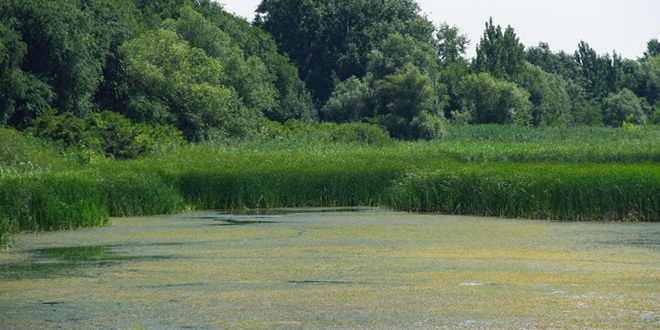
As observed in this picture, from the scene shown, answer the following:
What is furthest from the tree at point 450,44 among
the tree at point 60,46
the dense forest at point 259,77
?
the tree at point 60,46

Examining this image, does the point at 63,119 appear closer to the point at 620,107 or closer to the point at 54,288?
the point at 54,288

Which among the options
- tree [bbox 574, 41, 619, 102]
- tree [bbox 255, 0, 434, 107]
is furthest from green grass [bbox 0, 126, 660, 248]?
tree [bbox 574, 41, 619, 102]

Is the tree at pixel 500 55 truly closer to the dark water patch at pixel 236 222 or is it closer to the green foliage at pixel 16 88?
the green foliage at pixel 16 88

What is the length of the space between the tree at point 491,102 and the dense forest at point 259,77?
0.10m

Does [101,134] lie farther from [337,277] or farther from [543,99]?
[543,99]

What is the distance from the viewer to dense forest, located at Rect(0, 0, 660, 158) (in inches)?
1730

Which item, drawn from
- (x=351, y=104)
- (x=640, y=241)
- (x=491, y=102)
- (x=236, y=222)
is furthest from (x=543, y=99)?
(x=640, y=241)

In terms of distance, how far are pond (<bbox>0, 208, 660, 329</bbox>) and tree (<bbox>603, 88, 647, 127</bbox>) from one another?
255 feet

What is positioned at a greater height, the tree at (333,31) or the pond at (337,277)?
the tree at (333,31)

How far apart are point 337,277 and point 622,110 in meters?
87.9

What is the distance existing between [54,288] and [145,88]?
40244 millimetres

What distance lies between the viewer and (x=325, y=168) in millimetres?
32062

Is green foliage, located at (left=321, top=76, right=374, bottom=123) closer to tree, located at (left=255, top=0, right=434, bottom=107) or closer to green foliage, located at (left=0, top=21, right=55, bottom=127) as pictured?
tree, located at (left=255, top=0, right=434, bottom=107)

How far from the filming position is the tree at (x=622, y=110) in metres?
97.8
